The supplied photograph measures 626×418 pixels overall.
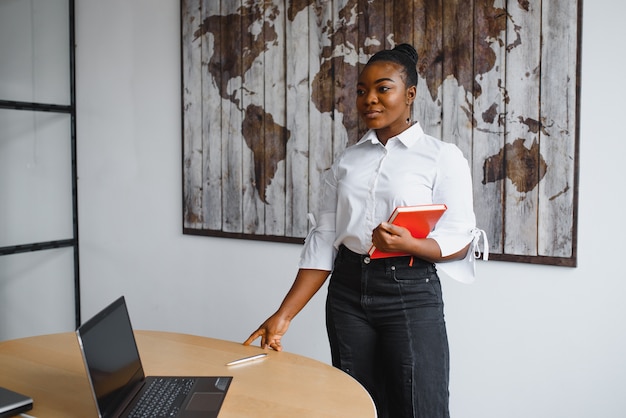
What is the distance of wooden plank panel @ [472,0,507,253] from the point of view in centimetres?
240

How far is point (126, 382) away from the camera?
4.52ft

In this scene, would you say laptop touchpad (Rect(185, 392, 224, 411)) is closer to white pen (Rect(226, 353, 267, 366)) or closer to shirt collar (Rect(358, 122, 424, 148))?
white pen (Rect(226, 353, 267, 366))

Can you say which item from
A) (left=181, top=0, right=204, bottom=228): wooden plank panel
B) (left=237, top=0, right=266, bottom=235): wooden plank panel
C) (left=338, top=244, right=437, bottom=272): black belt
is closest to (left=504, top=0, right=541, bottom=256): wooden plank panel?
(left=338, top=244, right=437, bottom=272): black belt

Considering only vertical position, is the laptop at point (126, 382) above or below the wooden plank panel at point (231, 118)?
below

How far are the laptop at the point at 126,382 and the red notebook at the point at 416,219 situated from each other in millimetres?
569

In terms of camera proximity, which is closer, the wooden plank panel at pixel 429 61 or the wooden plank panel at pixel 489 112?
the wooden plank panel at pixel 489 112

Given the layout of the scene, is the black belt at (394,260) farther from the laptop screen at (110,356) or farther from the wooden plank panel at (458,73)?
the wooden plank panel at (458,73)

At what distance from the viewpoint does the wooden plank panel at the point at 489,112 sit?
240 centimetres

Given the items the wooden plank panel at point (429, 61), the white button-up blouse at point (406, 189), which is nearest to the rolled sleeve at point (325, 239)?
the white button-up blouse at point (406, 189)

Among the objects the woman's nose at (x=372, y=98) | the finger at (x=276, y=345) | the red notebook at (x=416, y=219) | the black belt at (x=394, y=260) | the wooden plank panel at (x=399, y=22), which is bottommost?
the finger at (x=276, y=345)

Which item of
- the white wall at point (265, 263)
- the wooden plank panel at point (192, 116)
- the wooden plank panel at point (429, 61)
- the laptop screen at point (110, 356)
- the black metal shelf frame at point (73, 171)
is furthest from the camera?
the black metal shelf frame at point (73, 171)

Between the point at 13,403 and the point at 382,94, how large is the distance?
1.22 metres

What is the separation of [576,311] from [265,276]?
1.48 metres

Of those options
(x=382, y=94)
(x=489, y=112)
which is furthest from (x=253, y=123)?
(x=382, y=94)
